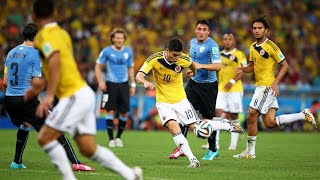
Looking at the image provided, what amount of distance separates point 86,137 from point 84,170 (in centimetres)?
282

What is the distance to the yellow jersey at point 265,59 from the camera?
14.1m

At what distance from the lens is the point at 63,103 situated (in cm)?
888

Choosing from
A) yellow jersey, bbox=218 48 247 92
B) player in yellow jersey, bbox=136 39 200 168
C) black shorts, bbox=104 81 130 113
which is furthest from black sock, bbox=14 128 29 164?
yellow jersey, bbox=218 48 247 92

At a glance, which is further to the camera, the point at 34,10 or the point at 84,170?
the point at 84,170

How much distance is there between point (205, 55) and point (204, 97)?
2.95ft

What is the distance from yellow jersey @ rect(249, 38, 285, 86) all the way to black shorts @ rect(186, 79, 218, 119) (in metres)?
1.02

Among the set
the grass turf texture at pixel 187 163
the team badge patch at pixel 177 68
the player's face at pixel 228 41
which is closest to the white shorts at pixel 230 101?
the grass turf texture at pixel 187 163

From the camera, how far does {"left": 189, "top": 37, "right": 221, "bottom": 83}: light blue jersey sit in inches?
565

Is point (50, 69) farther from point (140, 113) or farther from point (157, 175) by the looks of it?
point (140, 113)

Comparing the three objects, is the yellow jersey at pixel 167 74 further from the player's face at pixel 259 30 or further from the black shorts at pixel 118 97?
the black shorts at pixel 118 97

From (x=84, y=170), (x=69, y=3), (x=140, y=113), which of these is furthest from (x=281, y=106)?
(x=84, y=170)

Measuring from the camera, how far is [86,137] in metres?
9.00

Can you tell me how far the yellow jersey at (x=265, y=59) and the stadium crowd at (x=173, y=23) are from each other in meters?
14.6

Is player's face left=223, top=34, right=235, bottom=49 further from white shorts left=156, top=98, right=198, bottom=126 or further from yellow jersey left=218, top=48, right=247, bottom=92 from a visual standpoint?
white shorts left=156, top=98, right=198, bottom=126
